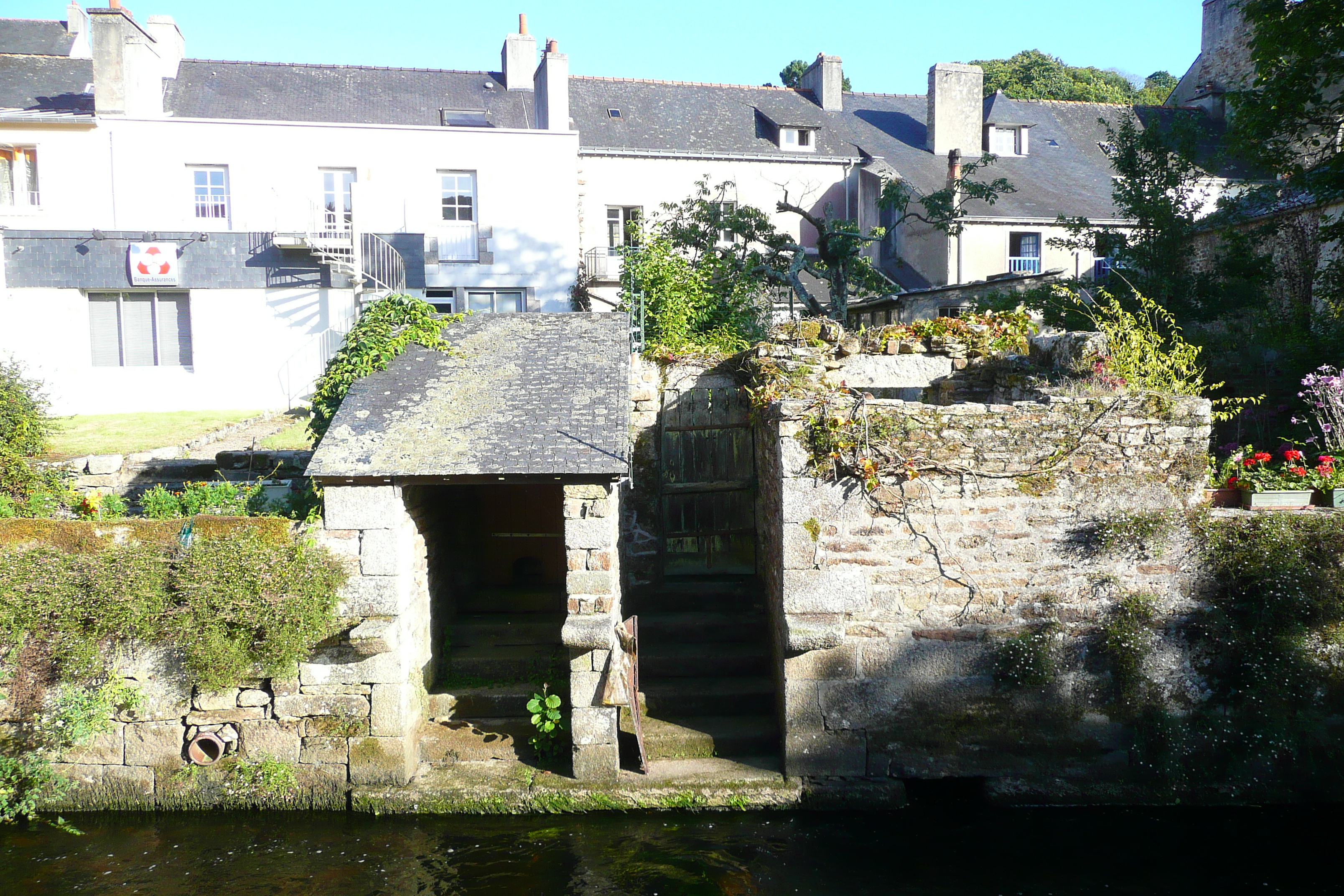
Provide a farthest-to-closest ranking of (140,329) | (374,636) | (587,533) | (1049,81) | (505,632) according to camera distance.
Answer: (1049,81) → (140,329) → (505,632) → (587,533) → (374,636)

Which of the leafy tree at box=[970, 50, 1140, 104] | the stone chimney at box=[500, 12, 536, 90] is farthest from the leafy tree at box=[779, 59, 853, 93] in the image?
the stone chimney at box=[500, 12, 536, 90]

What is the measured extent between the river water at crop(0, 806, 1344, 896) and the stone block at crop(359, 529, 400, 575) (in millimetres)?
1817

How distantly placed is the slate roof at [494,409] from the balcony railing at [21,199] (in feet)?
41.8

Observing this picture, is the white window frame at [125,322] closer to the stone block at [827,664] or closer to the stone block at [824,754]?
the stone block at [827,664]

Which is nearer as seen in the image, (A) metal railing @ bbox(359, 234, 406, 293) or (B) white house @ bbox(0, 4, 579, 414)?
(B) white house @ bbox(0, 4, 579, 414)

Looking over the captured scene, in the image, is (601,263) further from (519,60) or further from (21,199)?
(21,199)

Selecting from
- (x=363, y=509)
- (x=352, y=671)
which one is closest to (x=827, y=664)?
(x=352, y=671)

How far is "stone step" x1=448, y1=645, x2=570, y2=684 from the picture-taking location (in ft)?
25.1

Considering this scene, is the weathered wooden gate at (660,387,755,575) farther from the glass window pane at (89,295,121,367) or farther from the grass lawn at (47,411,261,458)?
the glass window pane at (89,295,121,367)

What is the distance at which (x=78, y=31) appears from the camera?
20578 millimetres

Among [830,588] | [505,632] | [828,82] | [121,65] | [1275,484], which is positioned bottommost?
[505,632]

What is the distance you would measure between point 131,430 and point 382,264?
5668 millimetres

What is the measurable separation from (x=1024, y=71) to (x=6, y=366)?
39.3 metres

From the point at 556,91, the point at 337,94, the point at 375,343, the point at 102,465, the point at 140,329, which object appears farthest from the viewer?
the point at 337,94
